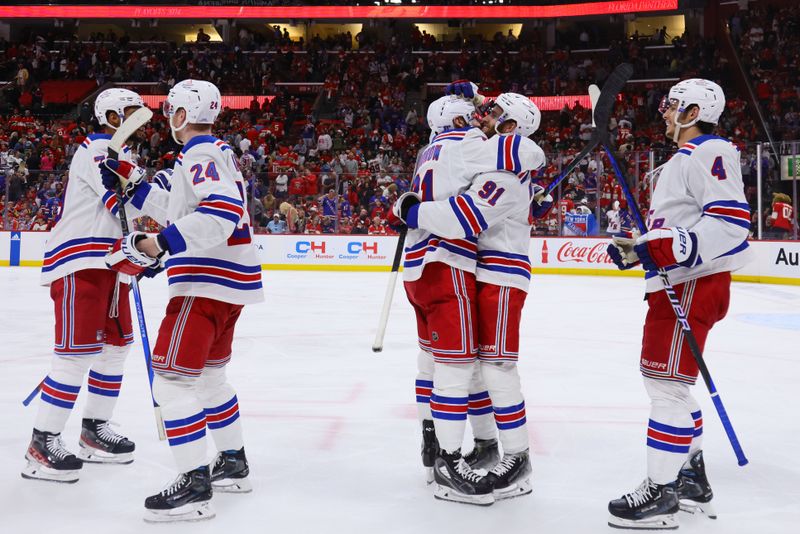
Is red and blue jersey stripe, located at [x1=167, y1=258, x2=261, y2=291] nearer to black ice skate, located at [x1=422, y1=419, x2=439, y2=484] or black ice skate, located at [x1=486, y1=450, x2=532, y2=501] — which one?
black ice skate, located at [x1=422, y1=419, x2=439, y2=484]

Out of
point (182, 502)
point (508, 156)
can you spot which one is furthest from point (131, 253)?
point (508, 156)

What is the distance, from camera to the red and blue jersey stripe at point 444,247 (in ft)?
10.1

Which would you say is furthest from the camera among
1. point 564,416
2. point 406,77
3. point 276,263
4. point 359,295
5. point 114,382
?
point 406,77

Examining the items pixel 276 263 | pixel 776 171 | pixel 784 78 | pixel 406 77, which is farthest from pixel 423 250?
pixel 406 77

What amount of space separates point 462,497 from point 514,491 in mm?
218

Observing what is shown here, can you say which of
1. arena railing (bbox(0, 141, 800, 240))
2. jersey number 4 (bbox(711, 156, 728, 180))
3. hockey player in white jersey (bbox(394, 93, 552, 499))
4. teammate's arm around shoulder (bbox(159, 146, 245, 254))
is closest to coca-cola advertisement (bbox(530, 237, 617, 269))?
arena railing (bbox(0, 141, 800, 240))

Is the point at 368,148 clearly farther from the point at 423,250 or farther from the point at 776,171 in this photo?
the point at 423,250

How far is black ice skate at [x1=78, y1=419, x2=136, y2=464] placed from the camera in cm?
352

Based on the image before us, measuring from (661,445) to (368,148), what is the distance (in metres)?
17.6

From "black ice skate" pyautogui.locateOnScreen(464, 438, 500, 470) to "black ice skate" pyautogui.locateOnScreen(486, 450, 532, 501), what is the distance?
0.13 m

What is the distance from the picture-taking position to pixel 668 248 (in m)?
2.69

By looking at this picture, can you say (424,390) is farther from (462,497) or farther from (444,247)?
(444,247)

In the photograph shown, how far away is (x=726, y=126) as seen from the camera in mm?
18500

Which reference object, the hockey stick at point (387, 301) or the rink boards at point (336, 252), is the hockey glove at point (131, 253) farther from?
the rink boards at point (336, 252)
